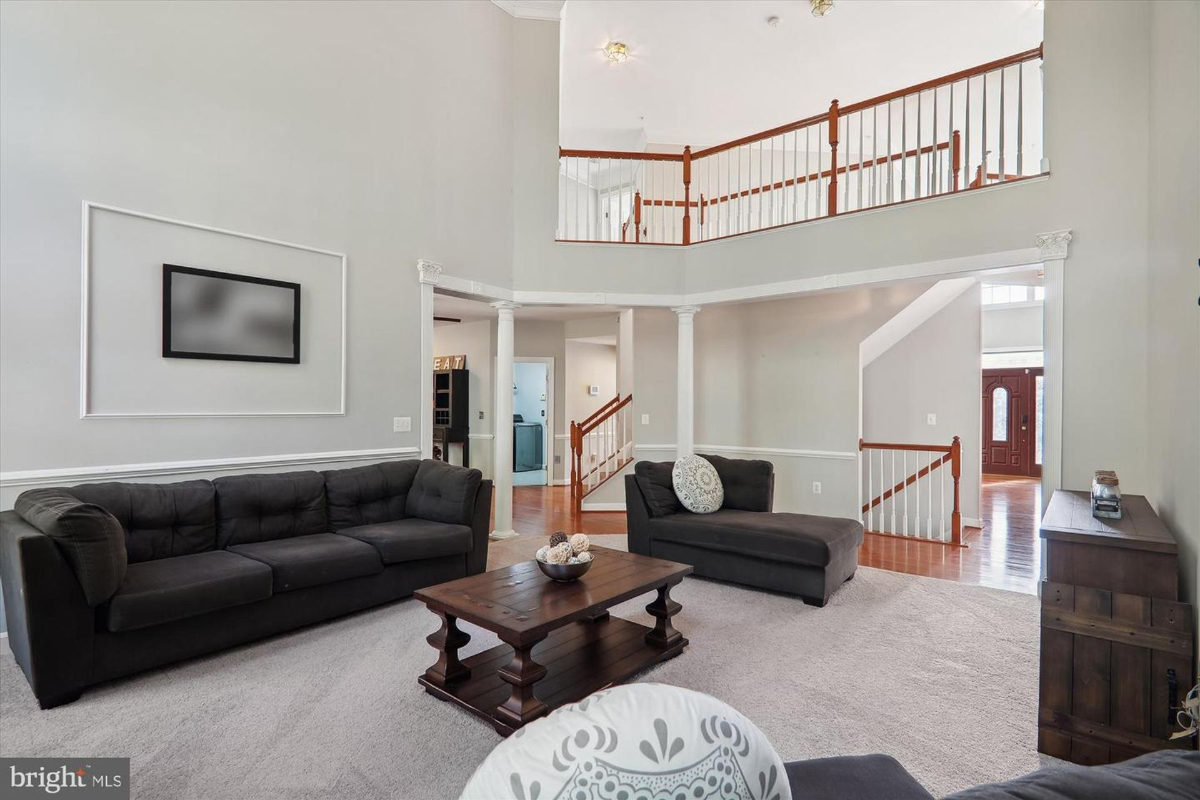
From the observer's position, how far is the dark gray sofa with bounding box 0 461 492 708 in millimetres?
2438

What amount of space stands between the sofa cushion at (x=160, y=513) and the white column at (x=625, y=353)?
4.89m

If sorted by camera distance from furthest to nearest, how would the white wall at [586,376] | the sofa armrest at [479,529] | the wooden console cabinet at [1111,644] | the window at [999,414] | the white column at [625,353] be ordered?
the window at [999,414], the white wall at [586,376], the white column at [625,353], the sofa armrest at [479,529], the wooden console cabinet at [1111,644]

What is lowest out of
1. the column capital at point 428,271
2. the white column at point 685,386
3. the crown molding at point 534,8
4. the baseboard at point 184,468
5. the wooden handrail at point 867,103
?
the baseboard at point 184,468

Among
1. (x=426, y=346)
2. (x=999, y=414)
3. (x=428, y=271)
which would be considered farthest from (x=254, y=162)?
(x=999, y=414)

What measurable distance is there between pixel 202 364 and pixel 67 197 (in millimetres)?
1086

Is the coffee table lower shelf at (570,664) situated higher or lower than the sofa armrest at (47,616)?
lower

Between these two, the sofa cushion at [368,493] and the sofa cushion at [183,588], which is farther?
the sofa cushion at [368,493]

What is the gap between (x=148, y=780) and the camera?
1976 millimetres

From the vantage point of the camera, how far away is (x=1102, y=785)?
2.95 feet

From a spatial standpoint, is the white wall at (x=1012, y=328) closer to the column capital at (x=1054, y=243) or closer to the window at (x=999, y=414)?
the window at (x=999, y=414)

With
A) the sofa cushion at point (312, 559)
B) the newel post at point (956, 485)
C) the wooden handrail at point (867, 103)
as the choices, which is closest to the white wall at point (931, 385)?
the newel post at point (956, 485)

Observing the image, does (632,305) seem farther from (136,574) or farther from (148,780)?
(148,780)

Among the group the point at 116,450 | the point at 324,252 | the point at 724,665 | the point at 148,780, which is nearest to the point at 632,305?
the point at 324,252

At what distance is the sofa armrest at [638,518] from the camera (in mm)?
4516
